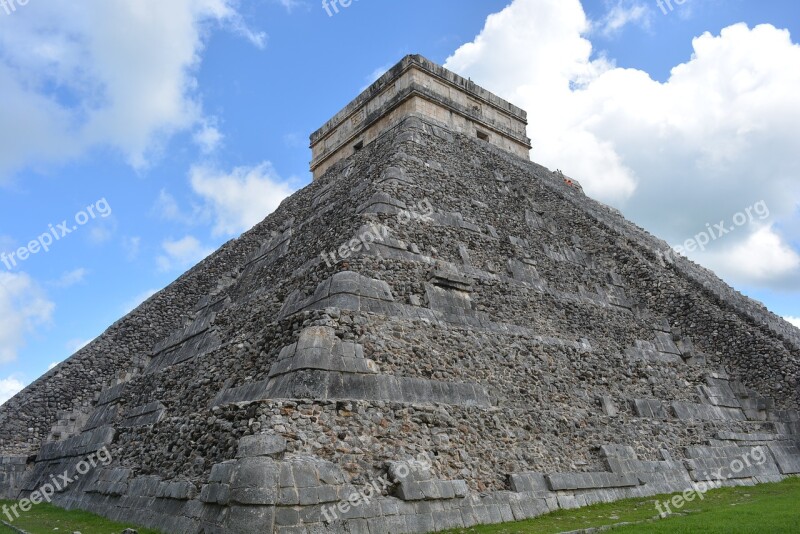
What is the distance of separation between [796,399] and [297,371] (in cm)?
1235

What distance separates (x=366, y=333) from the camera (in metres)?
9.27

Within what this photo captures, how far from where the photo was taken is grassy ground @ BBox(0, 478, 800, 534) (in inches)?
294

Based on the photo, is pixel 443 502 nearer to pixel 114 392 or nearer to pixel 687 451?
pixel 687 451

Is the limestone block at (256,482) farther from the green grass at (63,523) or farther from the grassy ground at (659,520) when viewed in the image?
the grassy ground at (659,520)

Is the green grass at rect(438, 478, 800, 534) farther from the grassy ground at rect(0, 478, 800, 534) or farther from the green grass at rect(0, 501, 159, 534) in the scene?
the green grass at rect(0, 501, 159, 534)

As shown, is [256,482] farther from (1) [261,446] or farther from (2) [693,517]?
(2) [693,517]

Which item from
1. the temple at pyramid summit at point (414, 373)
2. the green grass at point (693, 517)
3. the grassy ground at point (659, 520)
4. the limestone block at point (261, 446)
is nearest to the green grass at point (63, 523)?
the grassy ground at point (659, 520)

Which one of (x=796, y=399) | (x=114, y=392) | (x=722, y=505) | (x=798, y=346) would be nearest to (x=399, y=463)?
(x=722, y=505)

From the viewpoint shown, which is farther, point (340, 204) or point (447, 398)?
point (340, 204)

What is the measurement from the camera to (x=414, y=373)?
30.3 ft

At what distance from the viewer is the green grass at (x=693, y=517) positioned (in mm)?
7375

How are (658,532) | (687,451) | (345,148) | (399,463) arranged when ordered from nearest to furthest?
(658,532) → (399,463) → (687,451) → (345,148)

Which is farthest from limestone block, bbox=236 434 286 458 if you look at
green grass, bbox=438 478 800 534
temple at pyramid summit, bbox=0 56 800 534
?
green grass, bbox=438 478 800 534

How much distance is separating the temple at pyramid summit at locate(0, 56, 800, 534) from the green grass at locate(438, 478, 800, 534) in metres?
0.35
